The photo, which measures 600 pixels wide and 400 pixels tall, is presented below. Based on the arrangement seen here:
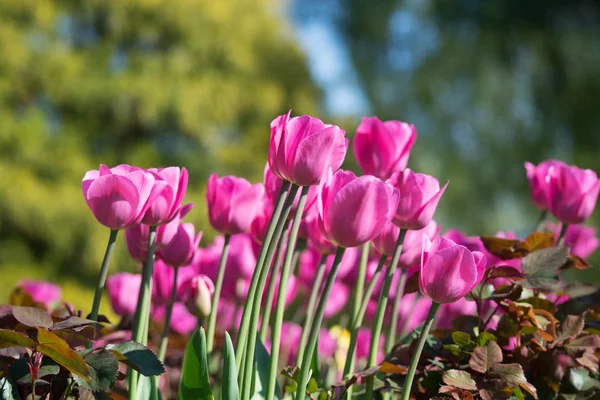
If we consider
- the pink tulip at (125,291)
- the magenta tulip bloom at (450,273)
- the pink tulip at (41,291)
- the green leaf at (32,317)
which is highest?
the magenta tulip bloom at (450,273)

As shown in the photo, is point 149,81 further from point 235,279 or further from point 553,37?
point 235,279

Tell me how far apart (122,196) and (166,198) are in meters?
0.04

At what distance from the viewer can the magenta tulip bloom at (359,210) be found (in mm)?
577

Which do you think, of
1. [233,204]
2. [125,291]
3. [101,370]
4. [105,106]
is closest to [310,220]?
[233,204]

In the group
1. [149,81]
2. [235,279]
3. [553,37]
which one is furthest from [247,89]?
[235,279]

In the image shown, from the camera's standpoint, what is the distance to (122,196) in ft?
2.04

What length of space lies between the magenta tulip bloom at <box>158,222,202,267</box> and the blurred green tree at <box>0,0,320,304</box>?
17.3ft

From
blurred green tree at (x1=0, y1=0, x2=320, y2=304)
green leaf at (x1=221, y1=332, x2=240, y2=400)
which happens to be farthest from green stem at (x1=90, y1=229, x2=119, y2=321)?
blurred green tree at (x1=0, y1=0, x2=320, y2=304)

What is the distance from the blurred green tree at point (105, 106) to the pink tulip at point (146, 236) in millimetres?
5292

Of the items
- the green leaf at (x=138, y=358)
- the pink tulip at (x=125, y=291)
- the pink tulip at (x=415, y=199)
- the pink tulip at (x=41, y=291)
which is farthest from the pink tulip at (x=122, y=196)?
the pink tulip at (x=41, y=291)

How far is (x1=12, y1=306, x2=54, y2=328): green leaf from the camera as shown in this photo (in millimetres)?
555

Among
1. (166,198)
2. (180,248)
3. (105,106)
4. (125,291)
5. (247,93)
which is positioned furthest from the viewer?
(247,93)

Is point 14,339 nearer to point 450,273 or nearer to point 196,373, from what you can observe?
point 196,373

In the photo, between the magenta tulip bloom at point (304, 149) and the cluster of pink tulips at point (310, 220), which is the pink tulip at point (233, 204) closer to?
the cluster of pink tulips at point (310, 220)
